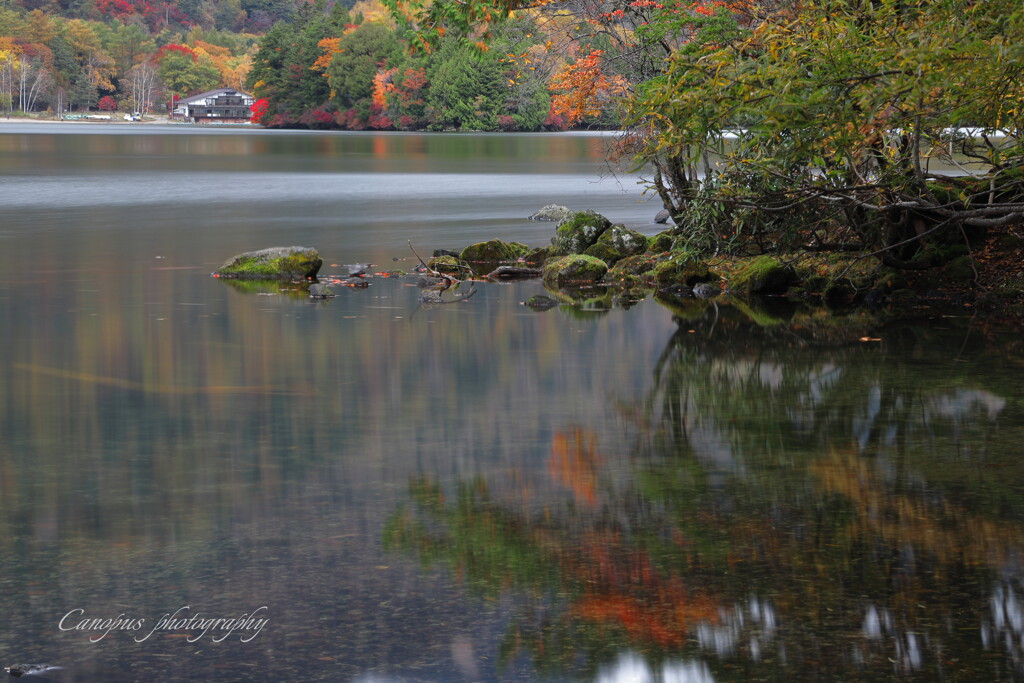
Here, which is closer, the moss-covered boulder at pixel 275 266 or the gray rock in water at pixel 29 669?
the gray rock in water at pixel 29 669

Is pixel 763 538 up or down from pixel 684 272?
up

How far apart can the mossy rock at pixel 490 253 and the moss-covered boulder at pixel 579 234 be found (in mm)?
937

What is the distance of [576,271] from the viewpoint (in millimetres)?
19500

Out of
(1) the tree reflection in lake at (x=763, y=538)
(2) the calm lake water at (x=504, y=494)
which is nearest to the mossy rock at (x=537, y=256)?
(2) the calm lake water at (x=504, y=494)

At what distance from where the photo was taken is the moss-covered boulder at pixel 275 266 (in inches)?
758

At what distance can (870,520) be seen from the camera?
6.92 m

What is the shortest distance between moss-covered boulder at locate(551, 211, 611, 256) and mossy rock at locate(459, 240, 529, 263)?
3.07 feet

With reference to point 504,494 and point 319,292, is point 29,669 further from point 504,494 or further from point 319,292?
Result: point 319,292

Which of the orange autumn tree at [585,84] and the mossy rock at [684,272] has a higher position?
the orange autumn tree at [585,84]

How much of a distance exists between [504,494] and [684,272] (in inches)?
439

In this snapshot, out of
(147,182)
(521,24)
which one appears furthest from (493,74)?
(521,24)

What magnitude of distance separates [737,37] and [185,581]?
11.1m

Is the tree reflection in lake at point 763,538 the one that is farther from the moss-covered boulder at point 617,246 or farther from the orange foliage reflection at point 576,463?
the moss-covered boulder at point 617,246

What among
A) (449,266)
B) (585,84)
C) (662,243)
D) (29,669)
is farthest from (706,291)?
(29,669)
